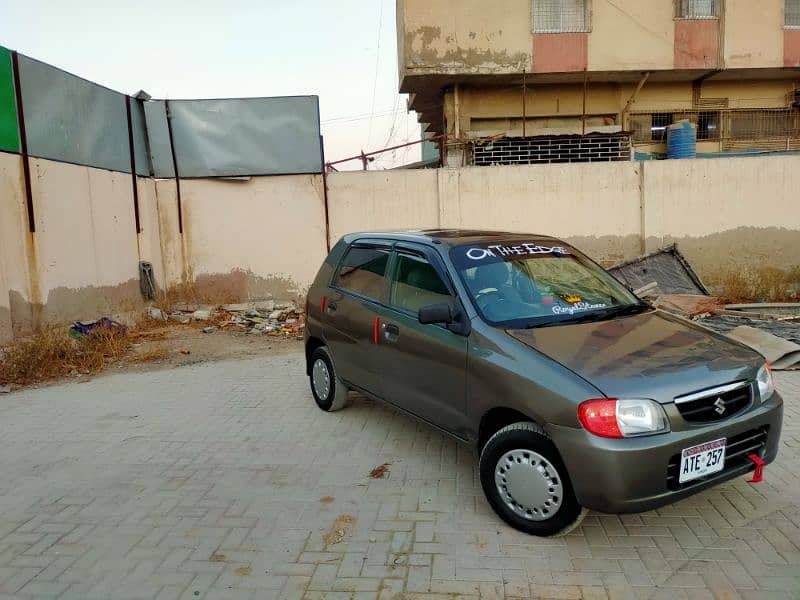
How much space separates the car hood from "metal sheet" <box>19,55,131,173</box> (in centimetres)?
756

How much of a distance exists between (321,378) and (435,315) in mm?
2184

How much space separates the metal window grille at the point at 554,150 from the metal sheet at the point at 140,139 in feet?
22.2

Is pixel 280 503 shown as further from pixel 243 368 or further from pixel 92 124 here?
pixel 92 124

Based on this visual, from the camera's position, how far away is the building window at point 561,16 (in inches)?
581

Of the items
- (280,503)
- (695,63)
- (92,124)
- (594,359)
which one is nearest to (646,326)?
(594,359)

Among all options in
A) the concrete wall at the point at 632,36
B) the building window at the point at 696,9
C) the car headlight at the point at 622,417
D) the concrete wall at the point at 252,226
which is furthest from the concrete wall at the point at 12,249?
the building window at the point at 696,9

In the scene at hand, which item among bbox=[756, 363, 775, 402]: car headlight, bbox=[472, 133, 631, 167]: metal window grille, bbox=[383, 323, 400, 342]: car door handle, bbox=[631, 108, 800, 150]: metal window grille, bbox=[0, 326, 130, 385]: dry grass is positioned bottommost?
bbox=[0, 326, 130, 385]: dry grass

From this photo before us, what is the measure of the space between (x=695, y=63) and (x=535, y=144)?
5191 millimetres

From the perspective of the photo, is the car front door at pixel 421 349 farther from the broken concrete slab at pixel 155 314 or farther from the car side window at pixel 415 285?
the broken concrete slab at pixel 155 314

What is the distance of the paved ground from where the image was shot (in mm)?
2748

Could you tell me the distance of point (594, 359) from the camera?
2.94 meters

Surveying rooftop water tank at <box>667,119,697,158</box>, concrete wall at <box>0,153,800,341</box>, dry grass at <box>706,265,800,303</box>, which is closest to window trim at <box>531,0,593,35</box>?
rooftop water tank at <box>667,119,697,158</box>

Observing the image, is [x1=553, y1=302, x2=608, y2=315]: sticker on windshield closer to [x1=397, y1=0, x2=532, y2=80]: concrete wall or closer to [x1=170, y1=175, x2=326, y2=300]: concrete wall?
[x1=170, y1=175, x2=326, y2=300]: concrete wall

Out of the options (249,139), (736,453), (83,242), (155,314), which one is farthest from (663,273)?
(83,242)
